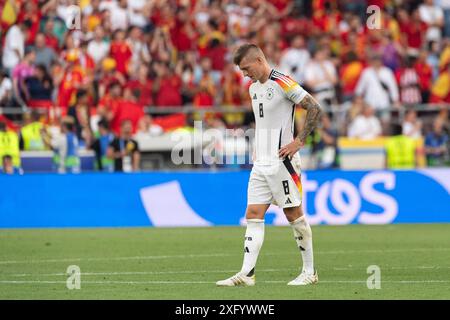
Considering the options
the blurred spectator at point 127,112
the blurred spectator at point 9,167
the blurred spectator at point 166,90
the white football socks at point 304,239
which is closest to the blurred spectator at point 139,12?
the blurred spectator at point 166,90

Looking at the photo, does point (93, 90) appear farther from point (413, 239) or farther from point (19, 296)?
point (19, 296)

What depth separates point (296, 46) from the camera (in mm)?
27344

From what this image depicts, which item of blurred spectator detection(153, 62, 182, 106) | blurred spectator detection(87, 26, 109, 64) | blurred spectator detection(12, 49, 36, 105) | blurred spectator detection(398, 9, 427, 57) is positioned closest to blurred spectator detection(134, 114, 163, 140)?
blurred spectator detection(153, 62, 182, 106)

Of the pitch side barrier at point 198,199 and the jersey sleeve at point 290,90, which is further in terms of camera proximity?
the pitch side barrier at point 198,199

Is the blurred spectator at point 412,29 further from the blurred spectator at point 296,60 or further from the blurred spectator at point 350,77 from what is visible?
the blurred spectator at point 296,60

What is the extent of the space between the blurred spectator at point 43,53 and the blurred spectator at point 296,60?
4.91 meters

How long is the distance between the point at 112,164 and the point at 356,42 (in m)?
7.51

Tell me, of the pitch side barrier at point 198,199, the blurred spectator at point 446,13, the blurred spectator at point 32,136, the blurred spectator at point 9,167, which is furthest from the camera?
the blurred spectator at point 446,13

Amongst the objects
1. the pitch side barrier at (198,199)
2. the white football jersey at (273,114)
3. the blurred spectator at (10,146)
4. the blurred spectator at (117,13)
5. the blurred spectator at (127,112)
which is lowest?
the pitch side barrier at (198,199)

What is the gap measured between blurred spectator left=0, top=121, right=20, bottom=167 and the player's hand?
36.9 ft

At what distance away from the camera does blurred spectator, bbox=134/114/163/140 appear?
2469 cm

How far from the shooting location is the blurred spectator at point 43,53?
25.6 m

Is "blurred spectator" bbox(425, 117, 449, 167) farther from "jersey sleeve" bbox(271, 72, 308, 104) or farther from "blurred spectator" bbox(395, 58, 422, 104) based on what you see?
"jersey sleeve" bbox(271, 72, 308, 104)

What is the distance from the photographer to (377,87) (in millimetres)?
26562
